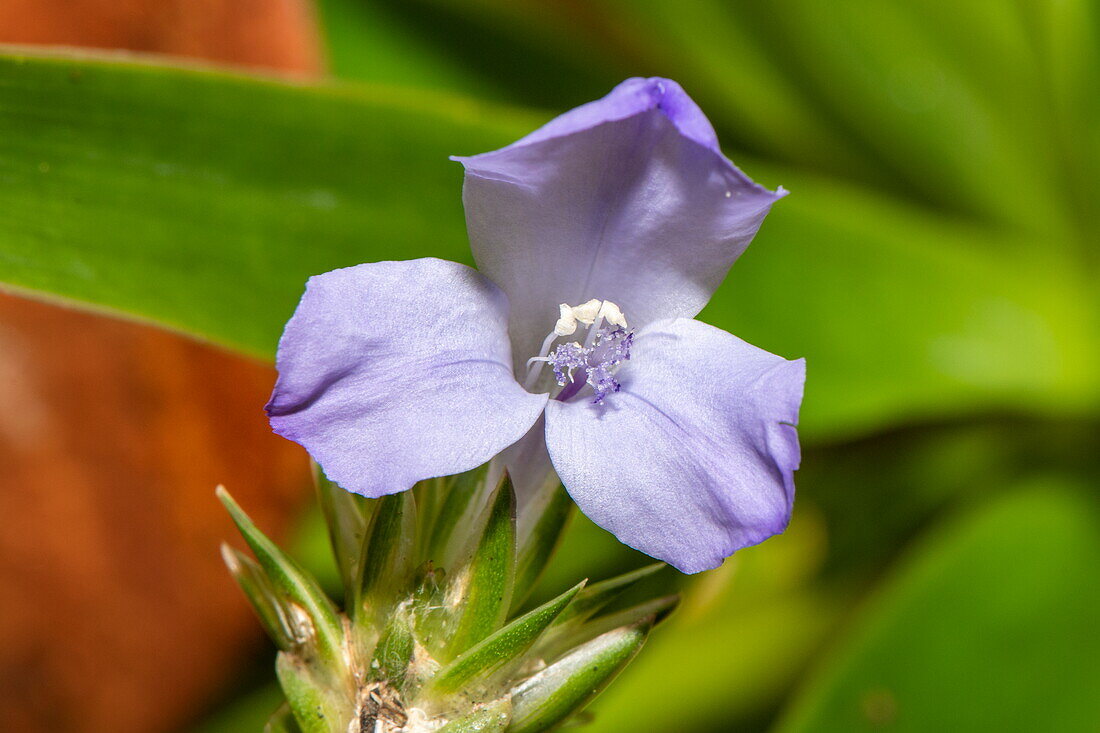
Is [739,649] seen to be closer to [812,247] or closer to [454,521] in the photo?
[812,247]

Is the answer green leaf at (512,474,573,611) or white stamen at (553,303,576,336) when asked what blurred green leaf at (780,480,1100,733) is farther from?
white stamen at (553,303,576,336)

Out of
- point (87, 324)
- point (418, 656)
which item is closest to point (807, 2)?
point (418, 656)

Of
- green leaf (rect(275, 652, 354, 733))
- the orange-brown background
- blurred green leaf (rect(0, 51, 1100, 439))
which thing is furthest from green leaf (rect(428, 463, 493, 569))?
the orange-brown background

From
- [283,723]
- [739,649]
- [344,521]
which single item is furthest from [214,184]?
[739,649]

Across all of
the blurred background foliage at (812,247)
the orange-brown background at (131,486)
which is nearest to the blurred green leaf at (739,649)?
the blurred background foliage at (812,247)

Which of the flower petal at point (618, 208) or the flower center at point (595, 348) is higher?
the flower petal at point (618, 208)

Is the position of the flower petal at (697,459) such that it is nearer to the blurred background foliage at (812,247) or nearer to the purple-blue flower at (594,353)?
the purple-blue flower at (594,353)

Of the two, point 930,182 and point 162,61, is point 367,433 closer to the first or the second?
point 162,61
